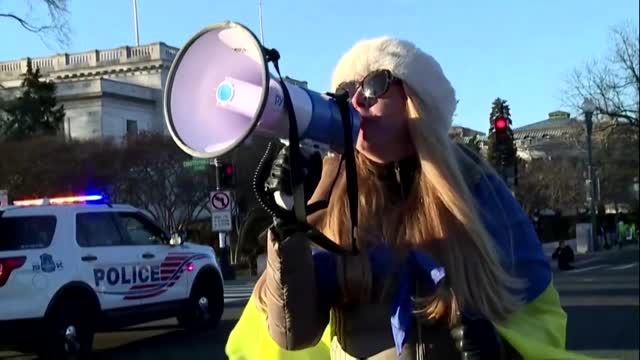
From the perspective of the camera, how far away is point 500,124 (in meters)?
18.0

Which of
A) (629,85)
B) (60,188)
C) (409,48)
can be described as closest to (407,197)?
(409,48)

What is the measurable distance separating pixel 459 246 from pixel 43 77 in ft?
136

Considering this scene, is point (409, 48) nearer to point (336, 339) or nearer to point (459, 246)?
point (459, 246)

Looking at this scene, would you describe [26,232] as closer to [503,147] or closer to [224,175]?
[503,147]

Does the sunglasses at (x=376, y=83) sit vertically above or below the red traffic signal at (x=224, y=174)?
below

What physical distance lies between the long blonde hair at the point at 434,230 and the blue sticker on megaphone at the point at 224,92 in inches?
16.3

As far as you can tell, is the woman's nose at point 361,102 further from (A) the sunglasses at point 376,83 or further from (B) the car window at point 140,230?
(B) the car window at point 140,230

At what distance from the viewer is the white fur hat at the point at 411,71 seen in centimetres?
244

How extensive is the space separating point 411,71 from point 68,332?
886cm

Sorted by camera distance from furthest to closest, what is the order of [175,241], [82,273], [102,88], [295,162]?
[102,88] → [175,241] → [82,273] → [295,162]

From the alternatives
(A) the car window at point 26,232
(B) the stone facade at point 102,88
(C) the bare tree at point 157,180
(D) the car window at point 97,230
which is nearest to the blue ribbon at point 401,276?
(A) the car window at point 26,232

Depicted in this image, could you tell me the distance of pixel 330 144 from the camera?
223cm

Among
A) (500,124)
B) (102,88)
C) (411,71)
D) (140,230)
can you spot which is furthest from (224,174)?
(102,88)

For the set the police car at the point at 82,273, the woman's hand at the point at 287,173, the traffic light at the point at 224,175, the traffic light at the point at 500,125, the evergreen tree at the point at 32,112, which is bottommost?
the police car at the point at 82,273
